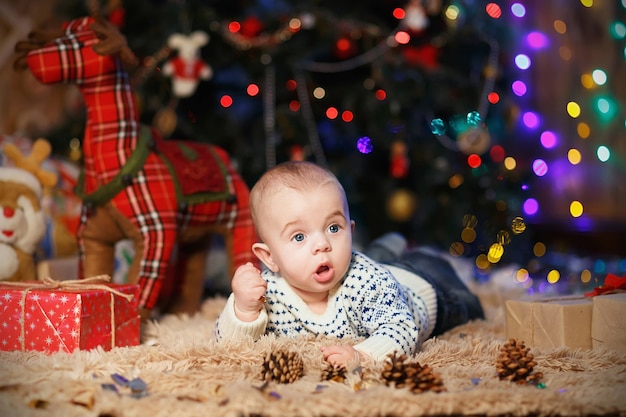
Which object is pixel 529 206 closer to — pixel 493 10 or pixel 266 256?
pixel 493 10

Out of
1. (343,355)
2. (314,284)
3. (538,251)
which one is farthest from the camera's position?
(538,251)

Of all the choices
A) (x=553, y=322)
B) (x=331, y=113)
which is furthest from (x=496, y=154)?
(x=553, y=322)

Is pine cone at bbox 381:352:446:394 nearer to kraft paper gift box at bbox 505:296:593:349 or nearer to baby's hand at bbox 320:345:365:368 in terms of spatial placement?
baby's hand at bbox 320:345:365:368

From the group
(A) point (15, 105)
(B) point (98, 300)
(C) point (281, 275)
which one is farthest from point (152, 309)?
(A) point (15, 105)

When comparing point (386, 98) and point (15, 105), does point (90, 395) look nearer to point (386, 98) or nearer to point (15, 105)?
point (386, 98)

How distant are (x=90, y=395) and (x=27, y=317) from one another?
0.40m

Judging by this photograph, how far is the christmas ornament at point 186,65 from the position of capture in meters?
2.26

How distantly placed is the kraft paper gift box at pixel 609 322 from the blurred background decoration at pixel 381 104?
852mm

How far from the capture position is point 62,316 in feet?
4.49

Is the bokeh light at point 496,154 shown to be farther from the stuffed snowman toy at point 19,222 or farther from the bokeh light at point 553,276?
the stuffed snowman toy at point 19,222

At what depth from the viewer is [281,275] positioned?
1.44 m

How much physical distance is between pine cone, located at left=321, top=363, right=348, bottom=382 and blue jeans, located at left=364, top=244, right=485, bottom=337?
0.50m

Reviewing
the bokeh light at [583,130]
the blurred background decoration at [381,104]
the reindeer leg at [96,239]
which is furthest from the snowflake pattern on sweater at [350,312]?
the bokeh light at [583,130]

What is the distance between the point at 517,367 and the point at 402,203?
1.61 metres
